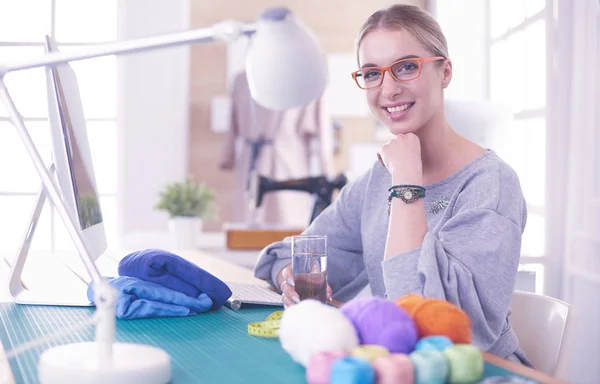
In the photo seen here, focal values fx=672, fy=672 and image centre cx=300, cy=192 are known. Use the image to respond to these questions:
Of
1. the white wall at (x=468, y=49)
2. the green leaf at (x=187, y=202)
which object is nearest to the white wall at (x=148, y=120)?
the green leaf at (x=187, y=202)

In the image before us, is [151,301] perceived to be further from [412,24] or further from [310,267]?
[412,24]

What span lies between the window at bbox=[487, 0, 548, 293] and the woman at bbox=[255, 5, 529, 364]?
1087 mm

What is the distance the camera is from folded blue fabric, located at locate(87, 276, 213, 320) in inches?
47.0

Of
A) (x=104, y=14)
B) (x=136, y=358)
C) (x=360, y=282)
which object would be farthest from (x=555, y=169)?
(x=104, y=14)

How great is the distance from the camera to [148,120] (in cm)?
481

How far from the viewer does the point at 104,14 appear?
4992 millimetres

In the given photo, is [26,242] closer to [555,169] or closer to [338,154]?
[555,169]

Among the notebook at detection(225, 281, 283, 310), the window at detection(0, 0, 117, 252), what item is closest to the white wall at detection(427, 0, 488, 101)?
the window at detection(0, 0, 117, 252)

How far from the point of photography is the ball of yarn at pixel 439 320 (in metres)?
0.82

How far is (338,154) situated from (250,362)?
14.0ft

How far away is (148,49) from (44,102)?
4.45 meters

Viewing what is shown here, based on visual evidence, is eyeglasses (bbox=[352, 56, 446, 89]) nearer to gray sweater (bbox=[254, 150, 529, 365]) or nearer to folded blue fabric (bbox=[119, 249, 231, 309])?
gray sweater (bbox=[254, 150, 529, 365])

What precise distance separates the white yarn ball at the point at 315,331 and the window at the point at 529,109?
181 cm

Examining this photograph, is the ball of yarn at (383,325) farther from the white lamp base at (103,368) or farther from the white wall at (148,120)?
the white wall at (148,120)
